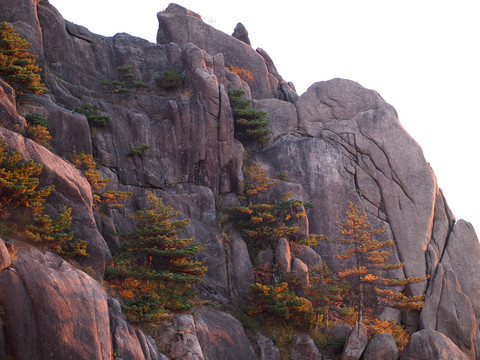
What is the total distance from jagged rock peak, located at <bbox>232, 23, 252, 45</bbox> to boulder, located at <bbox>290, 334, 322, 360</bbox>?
89.0ft

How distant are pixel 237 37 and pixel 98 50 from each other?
13.3 m

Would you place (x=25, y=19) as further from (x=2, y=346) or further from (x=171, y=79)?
(x=2, y=346)

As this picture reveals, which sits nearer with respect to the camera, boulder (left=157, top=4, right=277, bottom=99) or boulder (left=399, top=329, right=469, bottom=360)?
boulder (left=399, top=329, right=469, bottom=360)

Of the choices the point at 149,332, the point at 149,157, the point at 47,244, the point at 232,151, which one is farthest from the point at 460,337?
the point at 47,244

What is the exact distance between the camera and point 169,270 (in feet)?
73.2

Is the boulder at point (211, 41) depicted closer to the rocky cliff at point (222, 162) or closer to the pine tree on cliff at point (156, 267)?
the rocky cliff at point (222, 162)

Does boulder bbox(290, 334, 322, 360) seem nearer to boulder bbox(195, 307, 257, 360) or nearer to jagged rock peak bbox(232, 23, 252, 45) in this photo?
boulder bbox(195, 307, 257, 360)

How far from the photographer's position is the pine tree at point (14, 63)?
73.5 feet

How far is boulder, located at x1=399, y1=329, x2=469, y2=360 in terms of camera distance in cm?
2350

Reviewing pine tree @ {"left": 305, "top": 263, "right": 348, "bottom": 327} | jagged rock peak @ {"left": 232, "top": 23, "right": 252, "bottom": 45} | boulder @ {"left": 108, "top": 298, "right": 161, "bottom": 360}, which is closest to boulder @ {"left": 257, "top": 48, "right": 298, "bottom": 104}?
jagged rock peak @ {"left": 232, "top": 23, "right": 252, "bottom": 45}

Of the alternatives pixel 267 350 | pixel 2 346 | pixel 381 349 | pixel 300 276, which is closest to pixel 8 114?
pixel 2 346

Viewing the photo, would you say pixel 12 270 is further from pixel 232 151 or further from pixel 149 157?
pixel 232 151

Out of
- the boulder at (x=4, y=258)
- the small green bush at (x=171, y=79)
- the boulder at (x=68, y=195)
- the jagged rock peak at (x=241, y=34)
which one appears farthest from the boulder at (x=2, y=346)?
the jagged rock peak at (x=241, y=34)

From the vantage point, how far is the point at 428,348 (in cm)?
2361
